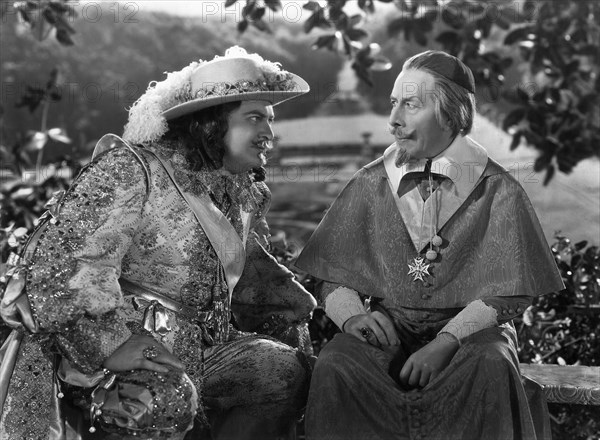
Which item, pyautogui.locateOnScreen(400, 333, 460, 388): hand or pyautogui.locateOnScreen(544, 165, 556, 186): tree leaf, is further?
pyautogui.locateOnScreen(544, 165, 556, 186): tree leaf

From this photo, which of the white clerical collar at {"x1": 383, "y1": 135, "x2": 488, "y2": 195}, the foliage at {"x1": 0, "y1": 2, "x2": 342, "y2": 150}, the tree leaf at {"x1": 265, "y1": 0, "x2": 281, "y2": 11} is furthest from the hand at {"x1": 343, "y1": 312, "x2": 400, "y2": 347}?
the foliage at {"x1": 0, "y1": 2, "x2": 342, "y2": 150}

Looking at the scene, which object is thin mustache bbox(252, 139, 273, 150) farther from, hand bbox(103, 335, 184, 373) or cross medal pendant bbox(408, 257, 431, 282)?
hand bbox(103, 335, 184, 373)

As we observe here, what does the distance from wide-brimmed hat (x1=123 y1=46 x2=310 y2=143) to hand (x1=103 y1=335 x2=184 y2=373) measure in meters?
0.65

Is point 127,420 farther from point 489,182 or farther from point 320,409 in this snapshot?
point 489,182

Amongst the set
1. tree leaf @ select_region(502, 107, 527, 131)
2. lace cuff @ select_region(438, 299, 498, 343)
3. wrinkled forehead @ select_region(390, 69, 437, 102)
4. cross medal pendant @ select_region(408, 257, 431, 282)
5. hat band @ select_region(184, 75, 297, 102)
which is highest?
wrinkled forehead @ select_region(390, 69, 437, 102)

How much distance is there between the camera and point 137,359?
289 centimetres

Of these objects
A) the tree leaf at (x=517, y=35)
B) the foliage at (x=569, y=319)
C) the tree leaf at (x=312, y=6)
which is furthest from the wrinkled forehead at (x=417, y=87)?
the tree leaf at (x=517, y=35)

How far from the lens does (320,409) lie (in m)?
3.00

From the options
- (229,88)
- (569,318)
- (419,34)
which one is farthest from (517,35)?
(229,88)

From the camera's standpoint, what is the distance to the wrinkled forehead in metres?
3.11

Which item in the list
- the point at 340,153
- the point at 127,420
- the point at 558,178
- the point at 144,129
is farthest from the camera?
the point at 340,153

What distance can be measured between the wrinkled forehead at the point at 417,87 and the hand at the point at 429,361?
69 cm

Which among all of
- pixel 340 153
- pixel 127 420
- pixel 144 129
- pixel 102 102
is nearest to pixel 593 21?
pixel 340 153

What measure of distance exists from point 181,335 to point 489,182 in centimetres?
100
